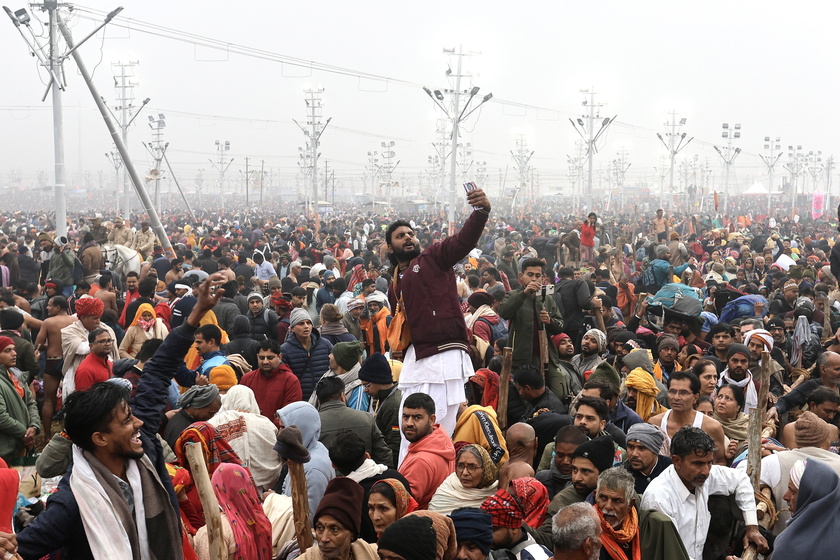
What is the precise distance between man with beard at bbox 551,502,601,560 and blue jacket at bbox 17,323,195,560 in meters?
1.55

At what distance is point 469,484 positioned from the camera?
4.75m

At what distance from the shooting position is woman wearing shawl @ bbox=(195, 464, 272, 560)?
4.05 meters

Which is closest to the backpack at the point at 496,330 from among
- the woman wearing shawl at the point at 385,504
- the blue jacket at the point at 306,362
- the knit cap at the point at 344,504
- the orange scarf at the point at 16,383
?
the blue jacket at the point at 306,362

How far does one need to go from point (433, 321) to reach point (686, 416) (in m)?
1.72

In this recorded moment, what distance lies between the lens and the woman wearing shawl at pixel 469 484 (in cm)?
471

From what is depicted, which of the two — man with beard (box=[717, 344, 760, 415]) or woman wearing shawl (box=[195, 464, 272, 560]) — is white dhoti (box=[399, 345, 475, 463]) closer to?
woman wearing shawl (box=[195, 464, 272, 560])

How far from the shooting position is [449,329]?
546 centimetres

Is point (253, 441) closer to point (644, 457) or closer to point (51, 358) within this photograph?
point (644, 457)

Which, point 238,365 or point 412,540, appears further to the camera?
point 238,365

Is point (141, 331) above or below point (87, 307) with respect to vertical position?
below

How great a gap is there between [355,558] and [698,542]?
1.77m

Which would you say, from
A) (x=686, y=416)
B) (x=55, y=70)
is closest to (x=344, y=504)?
(x=686, y=416)

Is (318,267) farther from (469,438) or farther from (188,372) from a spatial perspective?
(469,438)

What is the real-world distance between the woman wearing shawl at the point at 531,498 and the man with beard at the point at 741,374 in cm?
293
